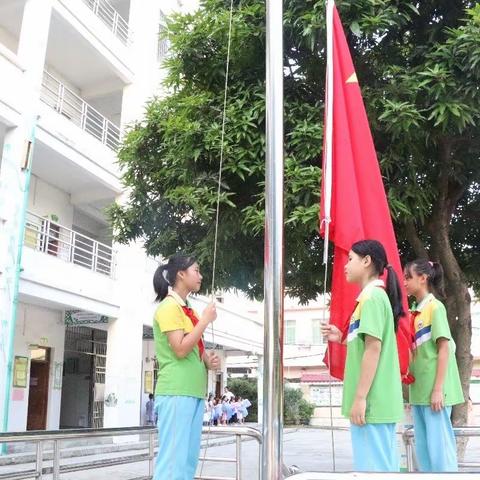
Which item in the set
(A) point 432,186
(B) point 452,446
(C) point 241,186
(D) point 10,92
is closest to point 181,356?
(B) point 452,446

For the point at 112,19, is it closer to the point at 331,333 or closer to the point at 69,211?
the point at 69,211

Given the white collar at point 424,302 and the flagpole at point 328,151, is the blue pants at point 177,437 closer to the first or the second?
the flagpole at point 328,151

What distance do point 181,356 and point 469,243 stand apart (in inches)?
198

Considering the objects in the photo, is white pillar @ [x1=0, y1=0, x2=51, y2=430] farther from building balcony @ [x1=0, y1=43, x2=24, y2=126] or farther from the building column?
the building column

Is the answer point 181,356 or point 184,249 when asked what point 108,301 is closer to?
point 184,249

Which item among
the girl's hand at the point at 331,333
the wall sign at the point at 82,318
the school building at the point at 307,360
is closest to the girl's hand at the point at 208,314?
the girl's hand at the point at 331,333

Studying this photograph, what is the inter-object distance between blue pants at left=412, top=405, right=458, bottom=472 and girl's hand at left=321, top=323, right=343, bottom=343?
0.74m

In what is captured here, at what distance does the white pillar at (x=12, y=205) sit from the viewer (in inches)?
409

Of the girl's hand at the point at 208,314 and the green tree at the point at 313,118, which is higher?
the green tree at the point at 313,118

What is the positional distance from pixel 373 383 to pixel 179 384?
966 mm

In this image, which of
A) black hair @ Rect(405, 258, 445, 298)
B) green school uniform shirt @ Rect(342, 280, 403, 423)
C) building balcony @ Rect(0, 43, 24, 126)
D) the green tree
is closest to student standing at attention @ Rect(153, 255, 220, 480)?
green school uniform shirt @ Rect(342, 280, 403, 423)

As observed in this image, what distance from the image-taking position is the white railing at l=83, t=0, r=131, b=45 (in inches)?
585

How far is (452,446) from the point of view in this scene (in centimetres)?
335

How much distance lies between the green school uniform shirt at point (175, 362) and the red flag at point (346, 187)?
0.67 meters
